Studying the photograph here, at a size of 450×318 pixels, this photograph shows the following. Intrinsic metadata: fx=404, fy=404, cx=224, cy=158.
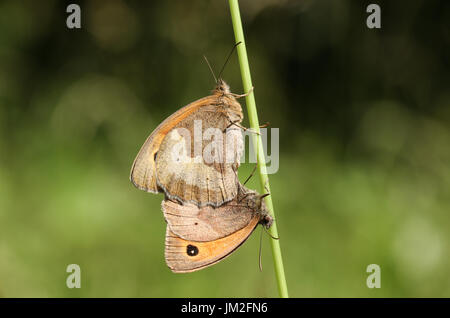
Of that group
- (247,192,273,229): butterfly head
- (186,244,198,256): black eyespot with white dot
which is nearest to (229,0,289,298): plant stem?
(247,192,273,229): butterfly head

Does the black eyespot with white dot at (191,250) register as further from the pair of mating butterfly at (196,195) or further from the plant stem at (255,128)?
the plant stem at (255,128)

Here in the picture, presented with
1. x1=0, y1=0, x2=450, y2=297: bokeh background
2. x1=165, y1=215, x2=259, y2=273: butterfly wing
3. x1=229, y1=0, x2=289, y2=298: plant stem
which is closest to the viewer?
x1=229, y1=0, x2=289, y2=298: plant stem

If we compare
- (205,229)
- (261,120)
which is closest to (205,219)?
(205,229)

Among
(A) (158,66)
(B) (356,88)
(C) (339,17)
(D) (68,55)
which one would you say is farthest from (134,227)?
(C) (339,17)

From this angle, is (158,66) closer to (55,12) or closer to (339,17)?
(55,12)

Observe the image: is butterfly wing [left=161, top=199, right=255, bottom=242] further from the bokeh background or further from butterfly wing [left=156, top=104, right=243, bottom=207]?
the bokeh background

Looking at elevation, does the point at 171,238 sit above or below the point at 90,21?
below
